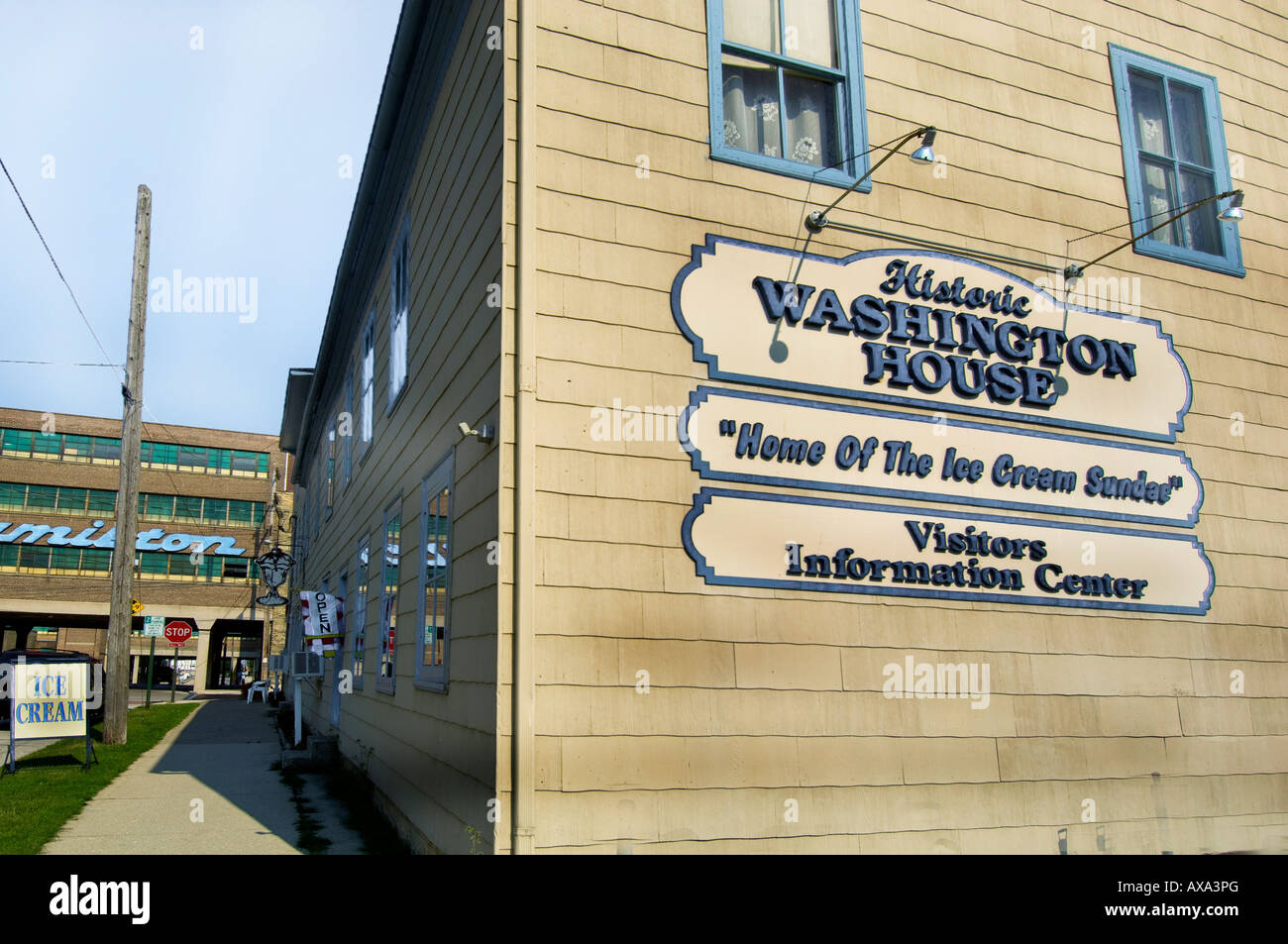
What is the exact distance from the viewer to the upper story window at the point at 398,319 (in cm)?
949

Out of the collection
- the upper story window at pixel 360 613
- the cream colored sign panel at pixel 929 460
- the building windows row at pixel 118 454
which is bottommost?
the upper story window at pixel 360 613

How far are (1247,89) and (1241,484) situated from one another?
3.66m

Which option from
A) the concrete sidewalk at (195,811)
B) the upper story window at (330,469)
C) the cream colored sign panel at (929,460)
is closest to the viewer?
the cream colored sign panel at (929,460)

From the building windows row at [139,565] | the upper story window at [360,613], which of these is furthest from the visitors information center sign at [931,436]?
the building windows row at [139,565]

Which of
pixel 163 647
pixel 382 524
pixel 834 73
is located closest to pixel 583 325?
pixel 834 73

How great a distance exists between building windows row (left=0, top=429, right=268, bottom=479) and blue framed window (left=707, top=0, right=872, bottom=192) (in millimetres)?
46823

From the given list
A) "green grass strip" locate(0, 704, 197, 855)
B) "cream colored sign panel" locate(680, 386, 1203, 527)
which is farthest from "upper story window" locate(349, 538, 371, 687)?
"cream colored sign panel" locate(680, 386, 1203, 527)

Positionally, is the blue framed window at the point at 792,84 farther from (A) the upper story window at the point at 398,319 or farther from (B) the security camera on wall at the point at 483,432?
(A) the upper story window at the point at 398,319

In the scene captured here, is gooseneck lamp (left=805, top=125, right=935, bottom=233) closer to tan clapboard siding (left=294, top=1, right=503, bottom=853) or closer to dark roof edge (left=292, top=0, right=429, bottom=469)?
tan clapboard siding (left=294, top=1, right=503, bottom=853)

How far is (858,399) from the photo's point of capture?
6.23 meters

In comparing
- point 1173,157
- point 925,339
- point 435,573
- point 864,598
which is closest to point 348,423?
point 435,573

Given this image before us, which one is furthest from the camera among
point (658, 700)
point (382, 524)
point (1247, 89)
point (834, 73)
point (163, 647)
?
point (163, 647)

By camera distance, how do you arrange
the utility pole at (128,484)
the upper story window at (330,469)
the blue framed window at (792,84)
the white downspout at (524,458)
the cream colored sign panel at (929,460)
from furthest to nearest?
the upper story window at (330,469) < the utility pole at (128,484) < the blue framed window at (792,84) < the cream colored sign panel at (929,460) < the white downspout at (524,458)
